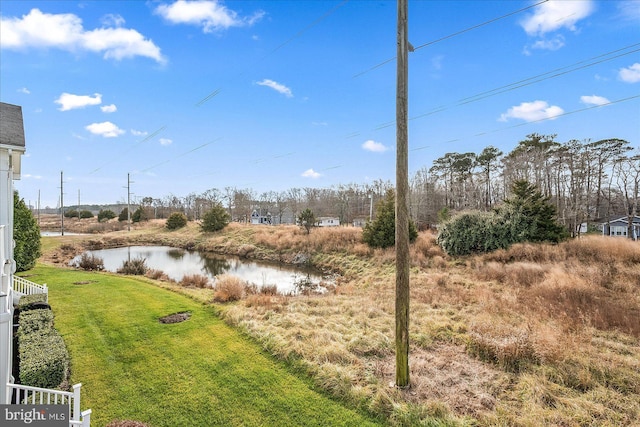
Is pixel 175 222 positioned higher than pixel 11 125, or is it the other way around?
pixel 11 125

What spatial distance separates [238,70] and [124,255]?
24.1 metres

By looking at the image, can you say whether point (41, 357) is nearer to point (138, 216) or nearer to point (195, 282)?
point (195, 282)

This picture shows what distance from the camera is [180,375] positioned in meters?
5.92

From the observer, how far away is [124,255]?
26.8 meters

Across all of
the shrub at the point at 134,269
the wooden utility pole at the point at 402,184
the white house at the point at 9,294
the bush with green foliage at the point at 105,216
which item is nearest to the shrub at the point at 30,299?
the white house at the point at 9,294

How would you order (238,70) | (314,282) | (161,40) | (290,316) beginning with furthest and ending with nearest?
(314,282)
(161,40)
(238,70)
(290,316)

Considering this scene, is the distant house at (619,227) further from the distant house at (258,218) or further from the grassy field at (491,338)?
the distant house at (258,218)

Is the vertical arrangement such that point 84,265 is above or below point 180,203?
below

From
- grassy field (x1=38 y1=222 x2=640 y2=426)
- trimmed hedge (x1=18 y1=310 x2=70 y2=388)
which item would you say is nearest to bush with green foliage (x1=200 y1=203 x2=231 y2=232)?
grassy field (x1=38 y1=222 x2=640 y2=426)

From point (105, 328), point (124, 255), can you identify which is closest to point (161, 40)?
point (105, 328)

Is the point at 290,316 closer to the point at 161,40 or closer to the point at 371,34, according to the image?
the point at 371,34

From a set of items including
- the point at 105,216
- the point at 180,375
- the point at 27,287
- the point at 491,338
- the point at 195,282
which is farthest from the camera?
the point at 105,216

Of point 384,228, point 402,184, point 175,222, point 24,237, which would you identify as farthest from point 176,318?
point 175,222

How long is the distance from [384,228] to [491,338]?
569 inches
